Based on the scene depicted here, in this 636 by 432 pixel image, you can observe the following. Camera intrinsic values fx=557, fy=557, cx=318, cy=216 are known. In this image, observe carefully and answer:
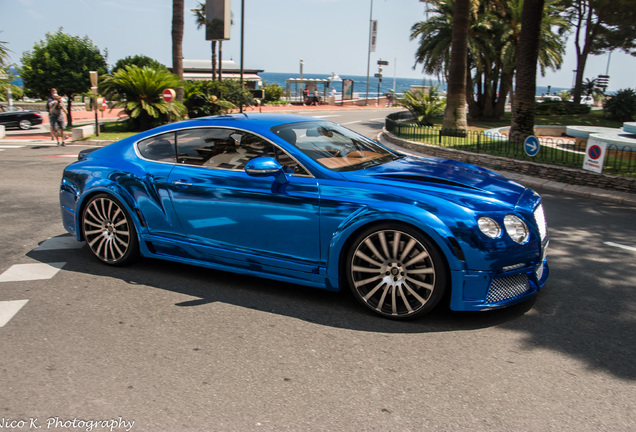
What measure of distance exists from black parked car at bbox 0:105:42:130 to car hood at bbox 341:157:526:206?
27.4 m

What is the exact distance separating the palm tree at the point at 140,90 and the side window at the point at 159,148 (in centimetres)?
1730

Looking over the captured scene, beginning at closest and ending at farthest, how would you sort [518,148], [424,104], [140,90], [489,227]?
[489,227], [518,148], [140,90], [424,104]

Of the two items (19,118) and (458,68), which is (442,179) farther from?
(19,118)

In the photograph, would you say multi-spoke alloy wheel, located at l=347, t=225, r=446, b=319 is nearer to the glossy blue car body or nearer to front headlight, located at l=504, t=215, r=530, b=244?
the glossy blue car body

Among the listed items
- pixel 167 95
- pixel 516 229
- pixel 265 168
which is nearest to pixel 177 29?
pixel 167 95

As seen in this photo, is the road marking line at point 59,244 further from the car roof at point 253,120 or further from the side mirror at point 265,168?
the side mirror at point 265,168

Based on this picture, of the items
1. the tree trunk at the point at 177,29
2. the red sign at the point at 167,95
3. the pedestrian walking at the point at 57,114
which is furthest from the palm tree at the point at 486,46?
the pedestrian walking at the point at 57,114

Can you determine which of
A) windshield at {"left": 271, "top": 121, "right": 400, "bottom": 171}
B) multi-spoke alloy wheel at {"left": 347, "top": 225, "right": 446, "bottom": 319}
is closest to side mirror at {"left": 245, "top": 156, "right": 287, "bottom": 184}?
windshield at {"left": 271, "top": 121, "right": 400, "bottom": 171}

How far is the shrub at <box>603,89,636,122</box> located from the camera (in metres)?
30.7

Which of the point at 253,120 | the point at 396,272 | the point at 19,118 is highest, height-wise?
the point at 253,120

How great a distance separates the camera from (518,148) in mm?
14305

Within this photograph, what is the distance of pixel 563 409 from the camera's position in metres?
3.08

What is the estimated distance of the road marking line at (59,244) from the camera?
6.23m

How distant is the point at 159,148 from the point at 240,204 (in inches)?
47.2
